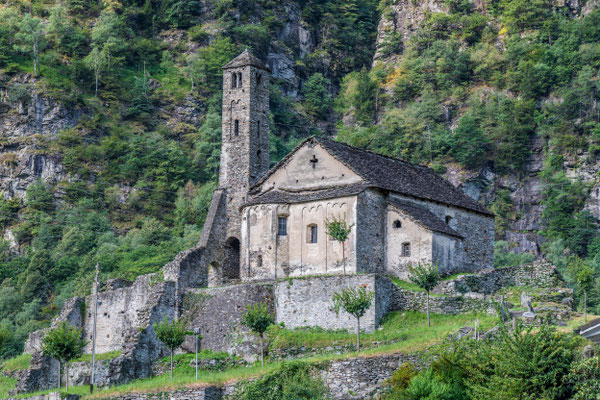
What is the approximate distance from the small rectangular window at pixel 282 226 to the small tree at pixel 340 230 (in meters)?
3.16

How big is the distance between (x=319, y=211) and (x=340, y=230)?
3.55 m

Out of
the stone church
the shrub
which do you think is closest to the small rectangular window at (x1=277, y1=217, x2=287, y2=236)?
the stone church

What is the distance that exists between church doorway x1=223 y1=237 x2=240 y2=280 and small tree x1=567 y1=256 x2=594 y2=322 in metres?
21.9

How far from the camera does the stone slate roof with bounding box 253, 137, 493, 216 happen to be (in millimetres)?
69375

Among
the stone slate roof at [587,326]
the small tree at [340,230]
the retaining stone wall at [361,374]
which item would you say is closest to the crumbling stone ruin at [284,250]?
the small tree at [340,230]

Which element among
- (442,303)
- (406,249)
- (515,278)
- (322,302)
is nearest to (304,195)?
(406,249)

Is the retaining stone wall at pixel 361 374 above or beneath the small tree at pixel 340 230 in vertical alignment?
beneath

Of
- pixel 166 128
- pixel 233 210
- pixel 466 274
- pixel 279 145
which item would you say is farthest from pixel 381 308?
pixel 166 128

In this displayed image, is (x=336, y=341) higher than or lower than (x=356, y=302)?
lower

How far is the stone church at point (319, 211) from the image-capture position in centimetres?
6700

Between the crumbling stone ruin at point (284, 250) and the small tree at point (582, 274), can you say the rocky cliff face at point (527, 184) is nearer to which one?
the small tree at point (582, 274)

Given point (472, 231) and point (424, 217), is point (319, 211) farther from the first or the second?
point (472, 231)

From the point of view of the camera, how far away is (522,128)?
375ft

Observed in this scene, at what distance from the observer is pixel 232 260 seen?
74688 millimetres
